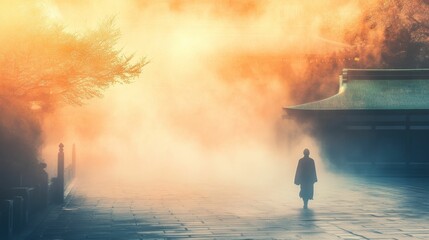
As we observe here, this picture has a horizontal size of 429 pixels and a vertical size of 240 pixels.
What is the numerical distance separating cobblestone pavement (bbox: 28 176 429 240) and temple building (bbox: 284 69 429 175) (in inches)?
259

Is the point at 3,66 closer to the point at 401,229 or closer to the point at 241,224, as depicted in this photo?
the point at 241,224

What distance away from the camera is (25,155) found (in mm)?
15414

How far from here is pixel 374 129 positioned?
28875 mm

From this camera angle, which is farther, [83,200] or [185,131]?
[185,131]

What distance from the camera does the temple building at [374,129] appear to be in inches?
1119

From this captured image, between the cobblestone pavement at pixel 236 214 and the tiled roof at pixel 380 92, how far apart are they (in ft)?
24.6

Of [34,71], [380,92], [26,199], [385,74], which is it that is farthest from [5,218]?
[385,74]

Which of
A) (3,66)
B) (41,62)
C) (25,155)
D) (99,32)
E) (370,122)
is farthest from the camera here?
(370,122)

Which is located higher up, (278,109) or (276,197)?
(278,109)

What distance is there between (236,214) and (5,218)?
15.7 feet

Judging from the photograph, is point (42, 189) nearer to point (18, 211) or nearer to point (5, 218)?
point (18, 211)

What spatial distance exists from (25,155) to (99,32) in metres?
6.37

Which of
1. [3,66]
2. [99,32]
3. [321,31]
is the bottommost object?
[3,66]

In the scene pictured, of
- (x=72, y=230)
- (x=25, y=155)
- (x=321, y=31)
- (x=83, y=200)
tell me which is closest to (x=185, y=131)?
(x=321, y=31)
